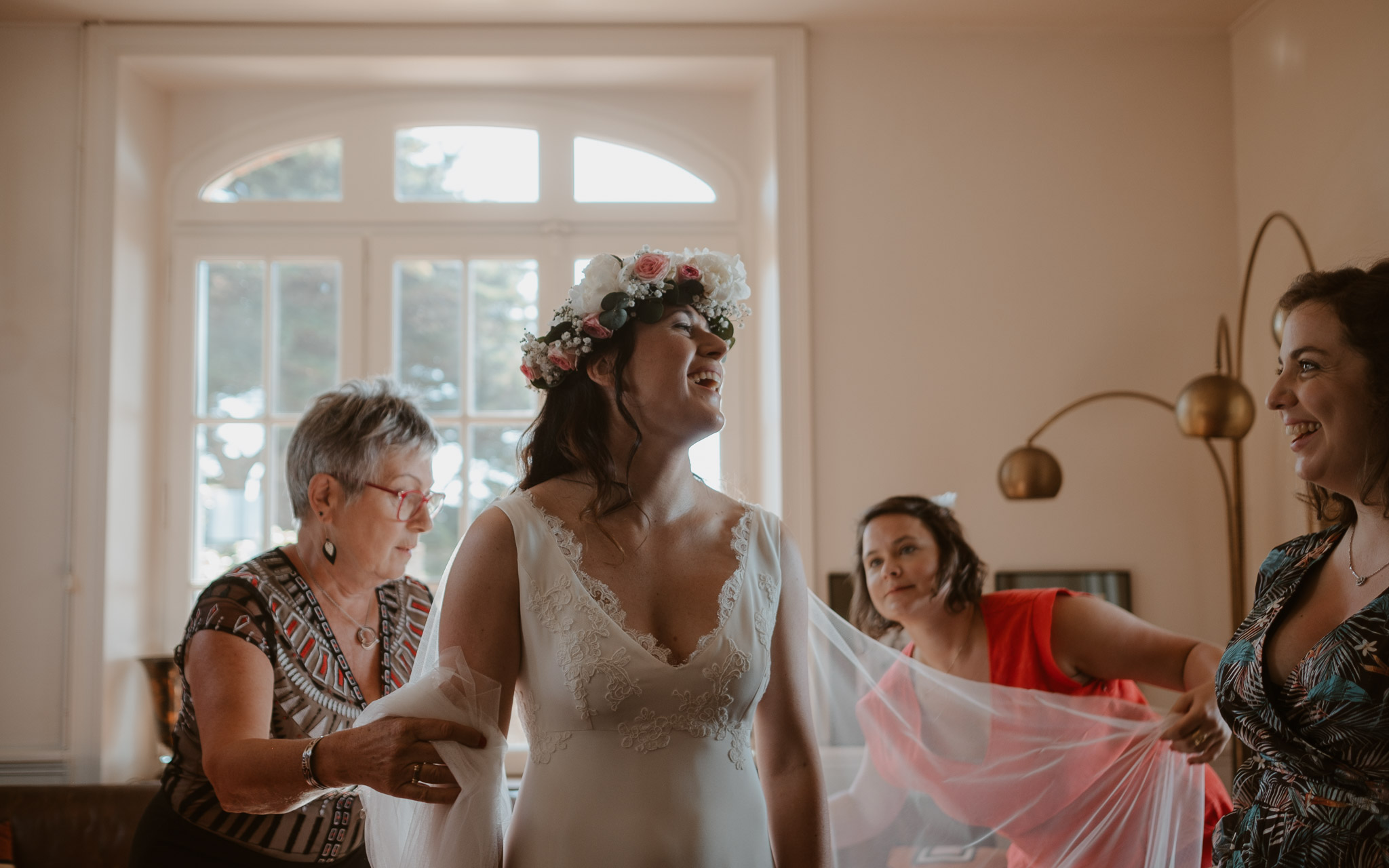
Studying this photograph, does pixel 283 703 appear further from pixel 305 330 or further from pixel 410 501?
pixel 305 330

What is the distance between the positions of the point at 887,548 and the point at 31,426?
11.1 ft

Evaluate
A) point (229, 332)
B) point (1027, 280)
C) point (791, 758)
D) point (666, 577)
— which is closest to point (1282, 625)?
point (791, 758)

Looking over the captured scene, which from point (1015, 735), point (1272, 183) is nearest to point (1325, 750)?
point (1015, 735)

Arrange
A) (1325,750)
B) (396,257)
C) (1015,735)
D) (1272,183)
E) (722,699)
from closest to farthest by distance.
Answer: (1325,750) → (722,699) → (1015,735) → (1272,183) → (396,257)

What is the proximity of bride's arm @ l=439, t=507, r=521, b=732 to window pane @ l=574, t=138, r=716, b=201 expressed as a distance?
3075mm

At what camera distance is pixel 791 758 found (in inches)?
67.4

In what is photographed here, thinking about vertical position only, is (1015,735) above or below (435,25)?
below

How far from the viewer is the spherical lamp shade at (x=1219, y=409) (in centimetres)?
320

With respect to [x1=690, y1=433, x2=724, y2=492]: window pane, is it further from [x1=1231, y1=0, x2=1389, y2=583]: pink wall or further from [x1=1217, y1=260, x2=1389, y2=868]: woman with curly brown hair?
[x1=1217, y1=260, x2=1389, y2=868]: woman with curly brown hair

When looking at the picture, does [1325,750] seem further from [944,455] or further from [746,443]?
[746,443]

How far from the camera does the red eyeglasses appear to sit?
2146 millimetres

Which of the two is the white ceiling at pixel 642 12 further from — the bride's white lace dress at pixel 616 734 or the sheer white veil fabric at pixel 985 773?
the bride's white lace dress at pixel 616 734

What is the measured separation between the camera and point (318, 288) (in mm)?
4332

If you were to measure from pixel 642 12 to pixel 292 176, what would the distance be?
1692 millimetres
